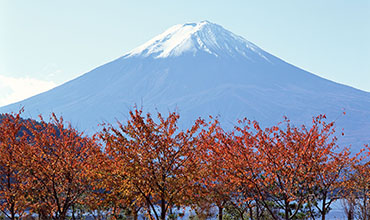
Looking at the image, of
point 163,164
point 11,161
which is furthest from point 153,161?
point 11,161

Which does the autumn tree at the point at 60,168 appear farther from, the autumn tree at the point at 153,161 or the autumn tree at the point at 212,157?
the autumn tree at the point at 212,157

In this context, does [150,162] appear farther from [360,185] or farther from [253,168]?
[360,185]

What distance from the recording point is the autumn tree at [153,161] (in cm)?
1669

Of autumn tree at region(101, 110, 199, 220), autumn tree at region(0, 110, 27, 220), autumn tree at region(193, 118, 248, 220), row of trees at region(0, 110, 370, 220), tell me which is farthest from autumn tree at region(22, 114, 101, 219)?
autumn tree at region(193, 118, 248, 220)

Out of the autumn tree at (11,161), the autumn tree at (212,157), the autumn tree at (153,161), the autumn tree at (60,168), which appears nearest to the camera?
the autumn tree at (153,161)

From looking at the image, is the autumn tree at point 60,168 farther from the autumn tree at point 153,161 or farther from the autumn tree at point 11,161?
the autumn tree at point 153,161

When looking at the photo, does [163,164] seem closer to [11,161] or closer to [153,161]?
[153,161]

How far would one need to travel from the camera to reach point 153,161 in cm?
1739

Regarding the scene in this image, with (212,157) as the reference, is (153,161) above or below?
below

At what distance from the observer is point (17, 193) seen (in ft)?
60.0

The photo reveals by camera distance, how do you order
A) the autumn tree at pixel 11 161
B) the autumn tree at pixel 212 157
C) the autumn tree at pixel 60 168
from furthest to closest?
the autumn tree at pixel 11 161, the autumn tree at pixel 212 157, the autumn tree at pixel 60 168

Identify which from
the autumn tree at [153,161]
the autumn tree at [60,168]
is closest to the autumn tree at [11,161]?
the autumn tree at [60,168]

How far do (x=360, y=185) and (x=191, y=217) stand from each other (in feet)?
30.5

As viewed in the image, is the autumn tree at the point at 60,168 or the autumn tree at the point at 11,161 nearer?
the autumn tree at the point at 60,168
